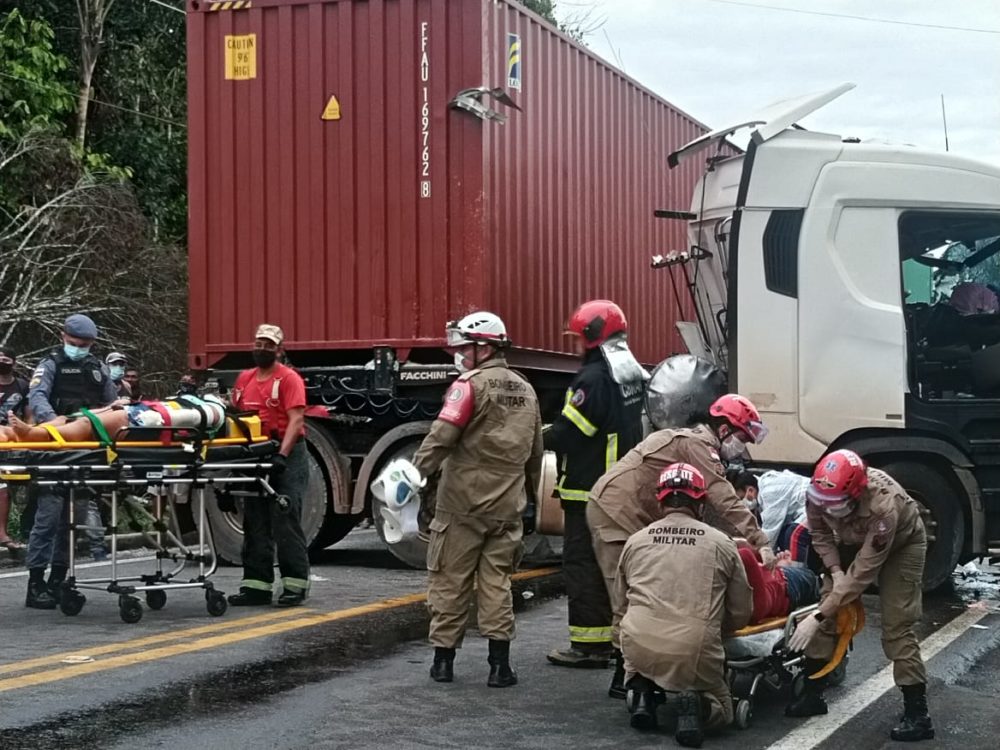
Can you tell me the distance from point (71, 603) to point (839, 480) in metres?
4.78

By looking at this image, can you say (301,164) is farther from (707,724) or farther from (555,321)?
(707,724)

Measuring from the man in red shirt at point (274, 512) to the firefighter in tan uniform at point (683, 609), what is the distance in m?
3.75

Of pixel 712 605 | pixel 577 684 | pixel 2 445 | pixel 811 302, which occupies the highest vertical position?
pixel 811 302

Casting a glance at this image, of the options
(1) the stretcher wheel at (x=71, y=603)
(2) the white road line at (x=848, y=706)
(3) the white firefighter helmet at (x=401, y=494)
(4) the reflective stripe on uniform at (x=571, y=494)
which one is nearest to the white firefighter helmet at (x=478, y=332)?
(3) the white firefighter helmet at (x=401, y=494)

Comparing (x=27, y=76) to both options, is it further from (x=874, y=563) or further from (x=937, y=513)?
(x=874, y=563)

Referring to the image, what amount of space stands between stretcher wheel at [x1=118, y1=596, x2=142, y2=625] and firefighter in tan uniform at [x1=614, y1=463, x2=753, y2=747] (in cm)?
350

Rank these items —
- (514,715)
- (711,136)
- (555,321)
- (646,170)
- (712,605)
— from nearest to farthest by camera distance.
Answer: (712,605) → (514,715) → (711,136) → (555,321) → (646,170)

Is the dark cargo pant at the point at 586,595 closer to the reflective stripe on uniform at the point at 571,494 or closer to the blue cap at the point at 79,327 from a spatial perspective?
the reflective stripe on uniform at the point at 571,494

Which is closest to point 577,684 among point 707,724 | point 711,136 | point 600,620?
point 600,620

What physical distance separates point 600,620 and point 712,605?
163 cm

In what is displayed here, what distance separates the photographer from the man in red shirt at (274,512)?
960 cm

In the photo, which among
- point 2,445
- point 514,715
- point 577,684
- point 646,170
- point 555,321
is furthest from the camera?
point 646,170

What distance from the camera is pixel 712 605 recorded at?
602 cm

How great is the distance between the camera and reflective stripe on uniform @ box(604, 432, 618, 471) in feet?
25.1
